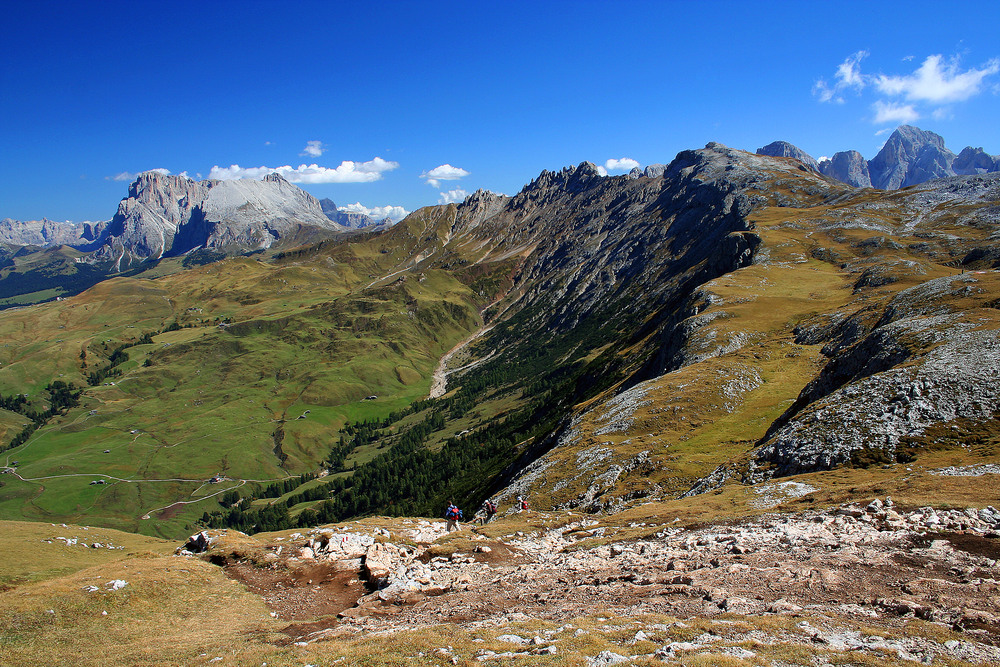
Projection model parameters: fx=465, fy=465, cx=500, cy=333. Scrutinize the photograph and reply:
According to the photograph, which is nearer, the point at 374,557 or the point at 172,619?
the point at 172,619

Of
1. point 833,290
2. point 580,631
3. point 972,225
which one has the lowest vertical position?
point 580,631

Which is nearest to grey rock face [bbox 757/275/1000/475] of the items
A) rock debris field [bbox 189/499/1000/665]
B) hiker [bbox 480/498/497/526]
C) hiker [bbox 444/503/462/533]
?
rock debris field [bbox 189/499/1000/665]

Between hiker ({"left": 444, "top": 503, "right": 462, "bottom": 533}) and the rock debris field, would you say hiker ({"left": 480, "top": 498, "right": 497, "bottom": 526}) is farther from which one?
the rock debris field

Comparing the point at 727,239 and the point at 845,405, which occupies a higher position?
the point at 727,239

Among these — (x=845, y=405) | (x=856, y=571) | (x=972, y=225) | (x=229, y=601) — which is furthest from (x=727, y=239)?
(x=229, y=601)

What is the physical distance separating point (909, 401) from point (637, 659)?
3888 cm

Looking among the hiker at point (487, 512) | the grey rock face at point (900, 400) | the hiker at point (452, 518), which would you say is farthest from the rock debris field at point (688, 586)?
the grey rock face at point (900, 400)

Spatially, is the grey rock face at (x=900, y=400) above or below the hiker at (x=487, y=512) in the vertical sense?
above

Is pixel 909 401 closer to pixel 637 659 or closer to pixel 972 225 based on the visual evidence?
pixel 637 659

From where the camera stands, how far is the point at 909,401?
41.2m

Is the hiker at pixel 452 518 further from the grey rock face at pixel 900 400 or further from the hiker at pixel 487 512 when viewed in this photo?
the grey rock face at pixel 900 400

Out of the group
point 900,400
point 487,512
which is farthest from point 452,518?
point 900,400

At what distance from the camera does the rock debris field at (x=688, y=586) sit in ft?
63.2

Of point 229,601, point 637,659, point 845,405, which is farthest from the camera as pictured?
point 845,405
